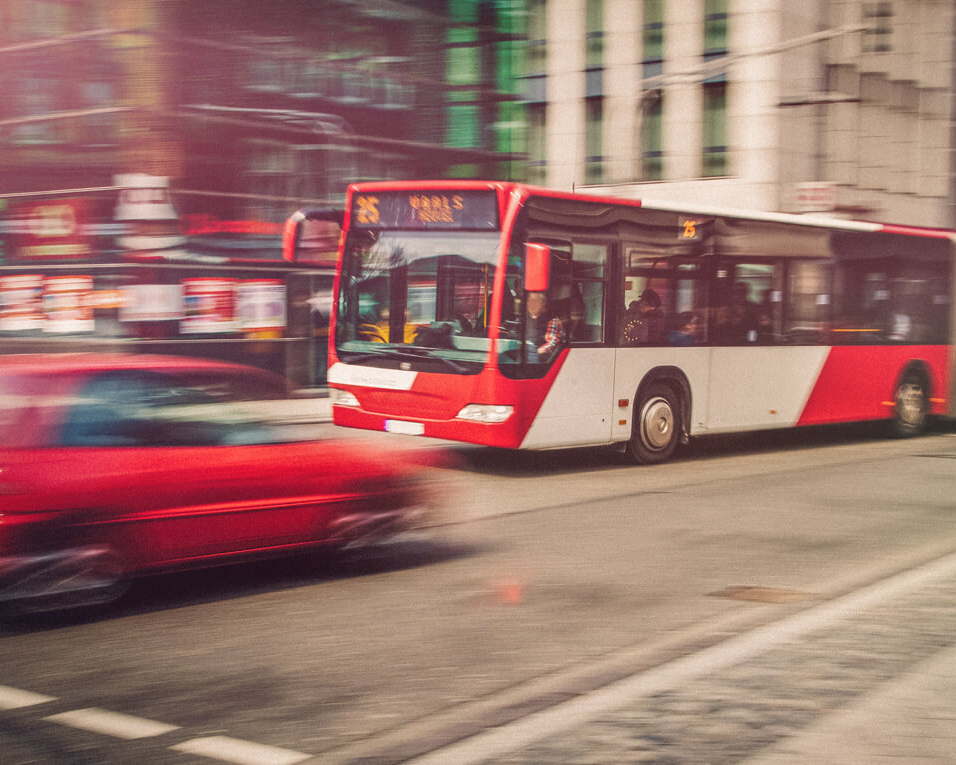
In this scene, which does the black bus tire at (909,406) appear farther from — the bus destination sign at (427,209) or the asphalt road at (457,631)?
the bus destination sign at (427,209)

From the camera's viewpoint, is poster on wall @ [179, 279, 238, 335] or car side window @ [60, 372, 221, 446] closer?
car side window @ [60, 372, 221, 446]

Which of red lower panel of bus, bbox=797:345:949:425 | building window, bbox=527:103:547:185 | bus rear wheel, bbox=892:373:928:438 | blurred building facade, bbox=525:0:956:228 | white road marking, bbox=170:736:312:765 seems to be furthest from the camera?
building window, bbox=527:103:547:185

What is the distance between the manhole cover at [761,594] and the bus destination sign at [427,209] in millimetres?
5033

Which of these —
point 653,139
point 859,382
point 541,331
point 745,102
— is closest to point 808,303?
point 859,382

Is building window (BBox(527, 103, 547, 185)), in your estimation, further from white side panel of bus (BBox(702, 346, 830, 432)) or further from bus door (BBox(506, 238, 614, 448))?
bus door (BBox(506, 238, 614, 448))

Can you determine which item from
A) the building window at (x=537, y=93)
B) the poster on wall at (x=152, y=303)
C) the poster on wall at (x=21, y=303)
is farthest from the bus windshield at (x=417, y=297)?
the building window at (x=537, y=93)

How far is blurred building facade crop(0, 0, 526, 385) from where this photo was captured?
1867 cm

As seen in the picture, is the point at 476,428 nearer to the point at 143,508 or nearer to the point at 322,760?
the point at 143,508

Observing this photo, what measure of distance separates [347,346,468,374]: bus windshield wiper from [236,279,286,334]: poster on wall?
8473mm

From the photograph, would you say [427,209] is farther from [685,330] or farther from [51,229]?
[51,229]

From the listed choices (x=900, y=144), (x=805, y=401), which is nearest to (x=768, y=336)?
(x=805, y=401)

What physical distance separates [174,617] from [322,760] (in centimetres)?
216

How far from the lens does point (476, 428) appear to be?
36.4 feet

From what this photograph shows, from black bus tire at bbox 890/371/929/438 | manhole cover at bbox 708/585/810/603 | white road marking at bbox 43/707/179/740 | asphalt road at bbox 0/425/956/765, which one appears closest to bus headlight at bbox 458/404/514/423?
asphalt road at bbox 0/425/956/765
